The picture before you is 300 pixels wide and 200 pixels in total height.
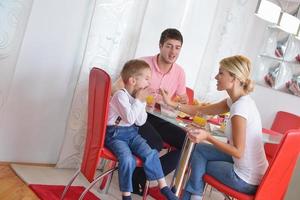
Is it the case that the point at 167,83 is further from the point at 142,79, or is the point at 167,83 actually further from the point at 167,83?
the point at 142,79

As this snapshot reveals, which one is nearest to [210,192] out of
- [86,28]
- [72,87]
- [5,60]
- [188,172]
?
[188,172]

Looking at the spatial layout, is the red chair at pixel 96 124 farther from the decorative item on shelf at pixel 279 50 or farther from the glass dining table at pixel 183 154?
the decorative item on shelf at pixel 279 50

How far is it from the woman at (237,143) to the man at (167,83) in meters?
0.44

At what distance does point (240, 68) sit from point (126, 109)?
0.60 meters

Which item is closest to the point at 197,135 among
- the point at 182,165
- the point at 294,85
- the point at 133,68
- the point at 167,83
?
the point at 182,165

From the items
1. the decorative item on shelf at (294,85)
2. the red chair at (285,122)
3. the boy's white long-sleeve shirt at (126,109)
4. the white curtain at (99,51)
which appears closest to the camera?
the boy's white long-sleeve shirt at (126,109)

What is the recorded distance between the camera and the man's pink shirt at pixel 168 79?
2742 millimetres

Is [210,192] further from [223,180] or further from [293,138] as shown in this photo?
[293,138]

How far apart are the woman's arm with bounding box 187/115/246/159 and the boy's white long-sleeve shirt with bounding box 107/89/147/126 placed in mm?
317

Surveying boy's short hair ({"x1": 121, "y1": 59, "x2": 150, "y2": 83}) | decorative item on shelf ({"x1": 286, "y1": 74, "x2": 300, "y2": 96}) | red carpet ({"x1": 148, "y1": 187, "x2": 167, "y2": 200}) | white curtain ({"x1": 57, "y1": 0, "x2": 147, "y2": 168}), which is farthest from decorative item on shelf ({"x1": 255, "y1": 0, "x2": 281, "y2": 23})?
decorative item on shelf ({"x1": 286, "y1": 74, "x2": 300, "y2": 96})

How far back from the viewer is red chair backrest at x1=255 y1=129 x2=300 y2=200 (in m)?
1.88

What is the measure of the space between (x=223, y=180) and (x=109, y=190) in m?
0.92

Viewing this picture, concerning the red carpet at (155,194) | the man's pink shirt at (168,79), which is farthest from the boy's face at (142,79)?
the red carpet at (155,194)

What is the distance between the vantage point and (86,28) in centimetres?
268
